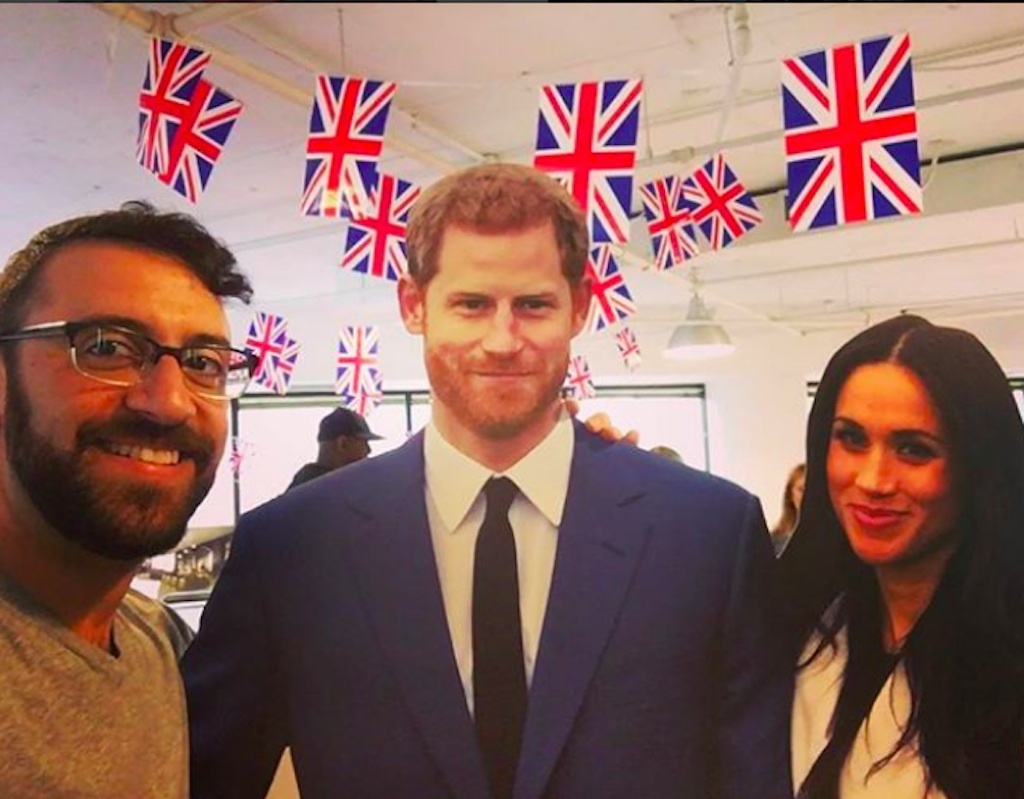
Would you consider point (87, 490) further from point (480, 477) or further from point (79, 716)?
point (480, 477)

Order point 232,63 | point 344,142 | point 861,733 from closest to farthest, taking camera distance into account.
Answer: point 861,733
point 344,142
point 232,63

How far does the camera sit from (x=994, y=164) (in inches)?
217

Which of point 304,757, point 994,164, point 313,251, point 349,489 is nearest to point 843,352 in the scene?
point 349,489

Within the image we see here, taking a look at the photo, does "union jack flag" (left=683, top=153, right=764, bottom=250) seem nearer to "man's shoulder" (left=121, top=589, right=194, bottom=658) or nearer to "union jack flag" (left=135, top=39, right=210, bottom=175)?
"union jack flag" (left=135, top=39, right=210, bottom=175)

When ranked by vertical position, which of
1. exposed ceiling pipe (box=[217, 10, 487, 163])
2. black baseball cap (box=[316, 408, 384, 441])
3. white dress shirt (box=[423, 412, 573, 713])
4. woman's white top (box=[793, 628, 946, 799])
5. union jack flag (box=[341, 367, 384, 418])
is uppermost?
exposed ceiling pipe (box=[217, 10, 487, 163])

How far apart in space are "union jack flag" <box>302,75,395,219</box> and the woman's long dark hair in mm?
1996

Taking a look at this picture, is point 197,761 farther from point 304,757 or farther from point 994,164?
point 994,164

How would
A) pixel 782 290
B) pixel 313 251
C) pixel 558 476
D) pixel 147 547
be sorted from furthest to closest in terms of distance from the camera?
pixel 782 290, pixel 313 251, pixel 558 476, pixel 147 547

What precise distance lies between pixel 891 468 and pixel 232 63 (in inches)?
131

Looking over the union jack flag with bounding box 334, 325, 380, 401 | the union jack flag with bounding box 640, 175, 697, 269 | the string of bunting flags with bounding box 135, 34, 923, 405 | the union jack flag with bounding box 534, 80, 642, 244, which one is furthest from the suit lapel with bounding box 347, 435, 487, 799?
the union jack flag with bounding box 640, 175, 697, 269

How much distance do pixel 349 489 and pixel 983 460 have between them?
83 cm

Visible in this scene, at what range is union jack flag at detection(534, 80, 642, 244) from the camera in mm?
2473

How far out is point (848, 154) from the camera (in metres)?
2.75

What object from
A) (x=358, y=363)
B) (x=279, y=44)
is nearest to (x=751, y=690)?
(x=279, y=44)
